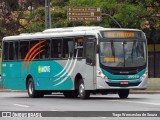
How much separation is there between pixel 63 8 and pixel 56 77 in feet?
91.2

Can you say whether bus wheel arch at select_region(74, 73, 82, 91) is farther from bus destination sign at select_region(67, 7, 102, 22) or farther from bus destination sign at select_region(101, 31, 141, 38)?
bus destination sign at select_region(67, 7, 102, 22)

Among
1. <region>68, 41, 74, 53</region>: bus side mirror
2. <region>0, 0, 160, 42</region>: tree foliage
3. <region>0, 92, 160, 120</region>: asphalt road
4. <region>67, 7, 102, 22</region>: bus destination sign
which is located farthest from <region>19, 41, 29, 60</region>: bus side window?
<region>0, 0, 160, 42</region>: tree foliage

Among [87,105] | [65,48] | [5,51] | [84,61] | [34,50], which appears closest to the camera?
[87,105]

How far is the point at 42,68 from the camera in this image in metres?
34.5

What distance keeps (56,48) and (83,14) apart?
22048 millimetres

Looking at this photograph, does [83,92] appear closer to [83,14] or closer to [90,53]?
[90,53]

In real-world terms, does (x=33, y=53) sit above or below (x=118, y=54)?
below

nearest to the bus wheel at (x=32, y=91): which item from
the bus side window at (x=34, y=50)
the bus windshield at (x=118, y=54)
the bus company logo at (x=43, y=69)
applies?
the bus company logo at (x=43, y=69)

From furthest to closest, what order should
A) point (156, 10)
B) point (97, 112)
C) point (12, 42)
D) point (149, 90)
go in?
point (156, 10), point (149, 90), point (12, 42), point (97, 112)

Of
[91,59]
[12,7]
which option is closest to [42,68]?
[91,59]

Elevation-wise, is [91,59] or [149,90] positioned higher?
[91,59]

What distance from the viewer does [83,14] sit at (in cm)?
5528

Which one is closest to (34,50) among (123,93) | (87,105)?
(123,93)

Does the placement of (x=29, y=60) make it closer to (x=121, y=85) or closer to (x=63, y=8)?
(x=121, y=85)
